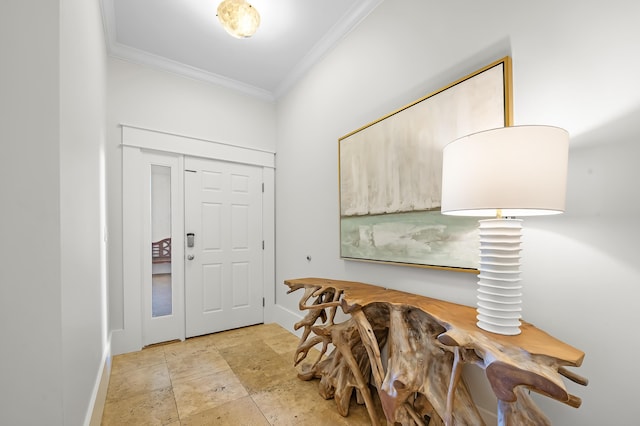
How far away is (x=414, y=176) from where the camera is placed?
170 centimetres

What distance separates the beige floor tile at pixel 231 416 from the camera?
161cm

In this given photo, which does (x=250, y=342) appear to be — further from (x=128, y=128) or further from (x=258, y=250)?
(x=128, y=128)

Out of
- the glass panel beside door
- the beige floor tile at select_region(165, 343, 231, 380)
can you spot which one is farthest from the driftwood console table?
the glass panel beside door

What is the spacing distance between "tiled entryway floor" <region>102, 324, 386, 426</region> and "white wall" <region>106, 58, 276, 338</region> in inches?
25.3

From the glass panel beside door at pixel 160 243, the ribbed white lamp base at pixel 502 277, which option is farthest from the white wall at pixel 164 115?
the ribbed white lamp base at pixel 502 277

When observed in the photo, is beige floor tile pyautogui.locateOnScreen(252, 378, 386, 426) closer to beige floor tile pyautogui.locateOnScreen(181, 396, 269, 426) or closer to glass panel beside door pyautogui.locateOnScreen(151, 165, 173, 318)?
beige floor tile pyautogui.locateOnScreen(181, 396, 269, 426)

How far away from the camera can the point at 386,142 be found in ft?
6.24

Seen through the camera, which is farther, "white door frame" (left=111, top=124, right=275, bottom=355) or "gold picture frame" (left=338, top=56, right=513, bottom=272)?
"white door frame" (left=111, top=124, right=275, bottom=355)

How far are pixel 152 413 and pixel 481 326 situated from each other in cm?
195

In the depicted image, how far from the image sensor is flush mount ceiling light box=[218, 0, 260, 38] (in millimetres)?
1896

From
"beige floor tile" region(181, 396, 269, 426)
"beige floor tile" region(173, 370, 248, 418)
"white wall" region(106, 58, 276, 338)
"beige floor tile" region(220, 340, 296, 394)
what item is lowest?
"beige floor tile" region(220, 340, 296, 394)

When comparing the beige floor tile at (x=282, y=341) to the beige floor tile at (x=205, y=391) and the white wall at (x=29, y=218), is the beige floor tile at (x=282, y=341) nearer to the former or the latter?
the beige floor tile at (x=205, y=391)

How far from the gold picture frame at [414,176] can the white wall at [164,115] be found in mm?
1532

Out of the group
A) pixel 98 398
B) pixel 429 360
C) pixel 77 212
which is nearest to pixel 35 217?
pixel 77 212
